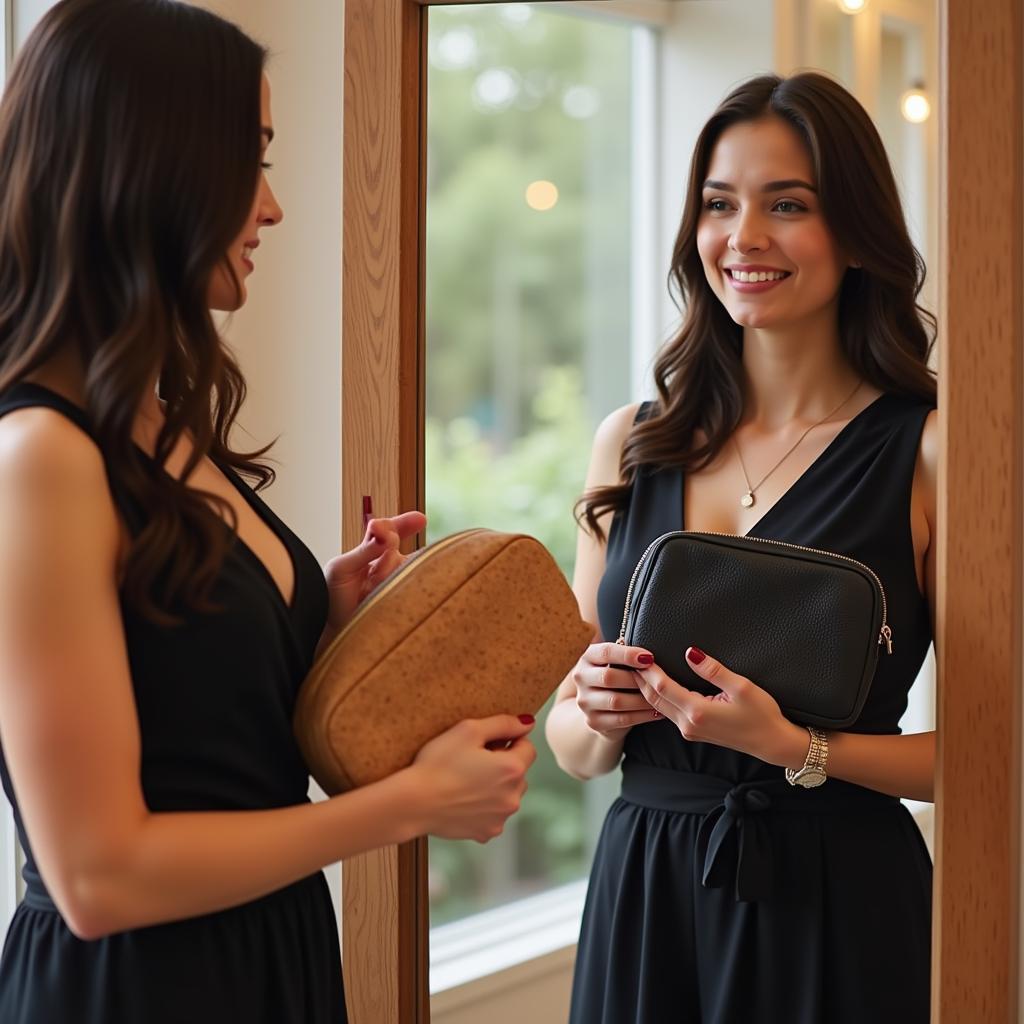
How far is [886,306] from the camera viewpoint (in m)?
1.27

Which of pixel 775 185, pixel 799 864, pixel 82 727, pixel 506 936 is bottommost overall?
pixel 506 936

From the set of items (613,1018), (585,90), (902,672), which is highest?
(585,90)

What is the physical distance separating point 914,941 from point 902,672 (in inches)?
10.7

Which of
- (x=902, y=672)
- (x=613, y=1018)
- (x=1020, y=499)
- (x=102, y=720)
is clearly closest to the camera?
(x=102, y=720)

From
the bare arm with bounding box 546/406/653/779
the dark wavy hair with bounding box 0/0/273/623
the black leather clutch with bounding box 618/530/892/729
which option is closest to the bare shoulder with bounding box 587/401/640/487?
the bare arm with bounding box 546/406/653/779

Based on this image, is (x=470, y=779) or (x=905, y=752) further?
(x=905, y=752)

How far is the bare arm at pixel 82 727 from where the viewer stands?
78 centimetres

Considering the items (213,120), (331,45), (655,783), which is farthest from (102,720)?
(331,45)

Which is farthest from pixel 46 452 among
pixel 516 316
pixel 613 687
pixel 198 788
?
pixel 516 316

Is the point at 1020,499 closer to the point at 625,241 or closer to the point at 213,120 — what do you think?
the point at 625,241

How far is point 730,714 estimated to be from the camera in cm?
117

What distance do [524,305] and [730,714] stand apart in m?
0.57

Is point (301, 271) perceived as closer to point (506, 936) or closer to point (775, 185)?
point (775, 185)

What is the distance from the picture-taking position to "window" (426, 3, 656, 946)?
1.40 meters
